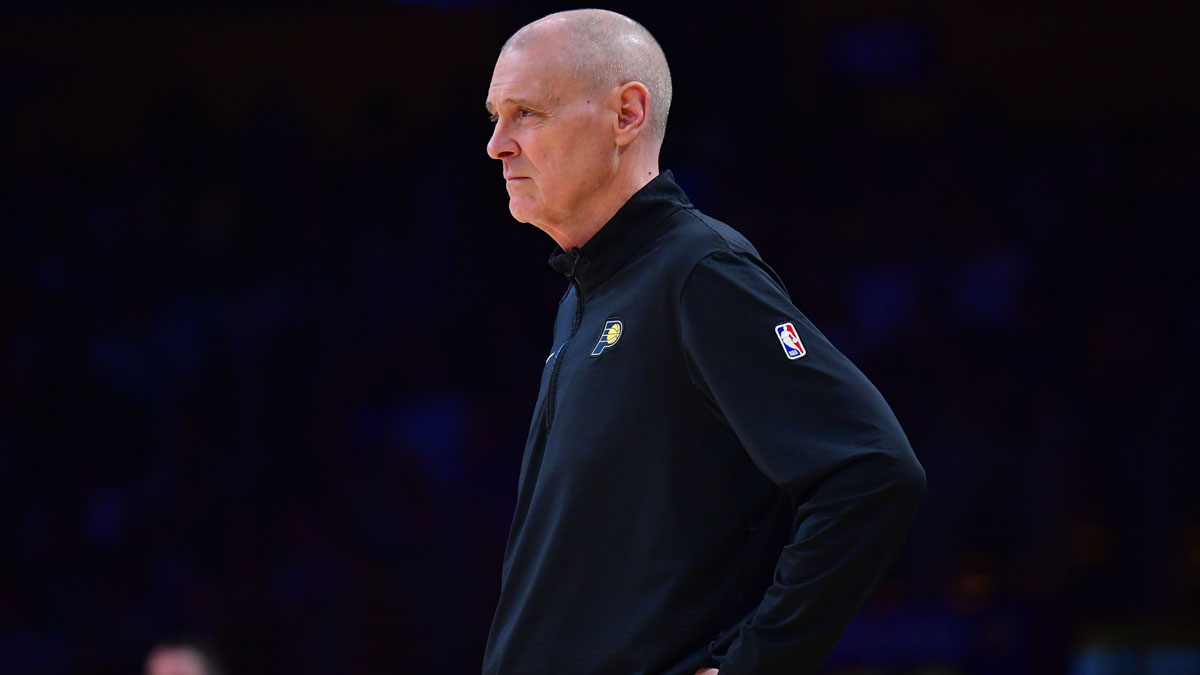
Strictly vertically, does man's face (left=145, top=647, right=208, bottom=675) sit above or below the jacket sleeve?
below

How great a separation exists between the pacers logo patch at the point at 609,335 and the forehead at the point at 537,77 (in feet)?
0.98

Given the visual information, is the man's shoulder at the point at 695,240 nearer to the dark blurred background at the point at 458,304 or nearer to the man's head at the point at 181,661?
the man's head at the point at 181,661

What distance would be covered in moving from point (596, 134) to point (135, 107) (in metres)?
8.55

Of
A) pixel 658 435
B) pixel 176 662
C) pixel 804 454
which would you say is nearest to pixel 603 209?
pixel 658 435

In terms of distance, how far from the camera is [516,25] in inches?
345

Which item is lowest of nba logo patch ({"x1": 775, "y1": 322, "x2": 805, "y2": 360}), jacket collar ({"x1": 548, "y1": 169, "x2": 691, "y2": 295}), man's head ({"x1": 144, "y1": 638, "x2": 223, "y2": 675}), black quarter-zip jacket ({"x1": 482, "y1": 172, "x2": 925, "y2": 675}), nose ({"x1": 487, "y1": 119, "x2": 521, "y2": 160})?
man's head ({"x1": 144, "y1": 638, "x2": 223, "y2": 675})

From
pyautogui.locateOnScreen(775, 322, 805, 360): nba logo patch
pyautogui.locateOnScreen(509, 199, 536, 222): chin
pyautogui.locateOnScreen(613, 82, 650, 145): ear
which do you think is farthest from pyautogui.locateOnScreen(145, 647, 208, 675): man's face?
pyautogui.locateOnScreen(775, 322, 805, 360): nba logo patch

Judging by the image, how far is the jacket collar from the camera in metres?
1.92

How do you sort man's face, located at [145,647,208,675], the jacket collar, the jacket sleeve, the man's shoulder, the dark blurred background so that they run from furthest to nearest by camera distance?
the dark blurred background
man's face, located at [145,647,208,675]
the jacket collar
the man's shoulder
the jacket sleeve

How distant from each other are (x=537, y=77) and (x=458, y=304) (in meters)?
5.79

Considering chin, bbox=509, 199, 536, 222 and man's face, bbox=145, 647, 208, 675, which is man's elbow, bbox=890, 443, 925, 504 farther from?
man's face, bbox=145, 647, 208, 675

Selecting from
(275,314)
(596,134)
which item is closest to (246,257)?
(275,314)

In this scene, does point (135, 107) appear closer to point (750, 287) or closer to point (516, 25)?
point (516, 25)

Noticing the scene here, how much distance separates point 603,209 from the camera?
6.45 feet
